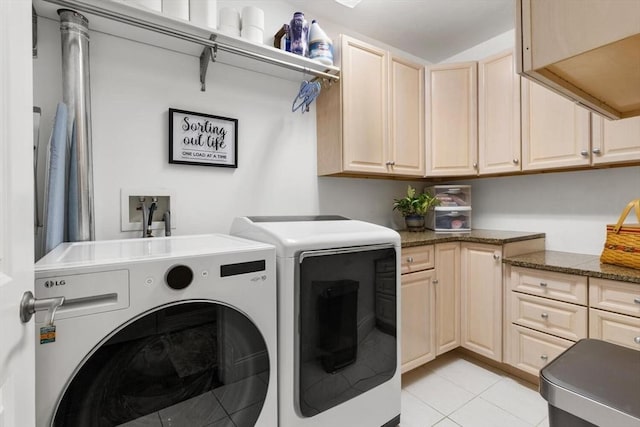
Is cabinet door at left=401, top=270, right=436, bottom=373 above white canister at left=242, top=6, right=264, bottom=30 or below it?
below

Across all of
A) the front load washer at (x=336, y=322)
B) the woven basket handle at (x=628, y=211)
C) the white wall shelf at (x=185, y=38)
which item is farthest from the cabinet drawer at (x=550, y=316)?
the white wall shelf at (x=185, y=38)

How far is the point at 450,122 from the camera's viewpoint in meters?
2.44

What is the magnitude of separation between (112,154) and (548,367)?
180cm

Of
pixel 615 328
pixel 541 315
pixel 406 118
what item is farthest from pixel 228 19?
pixel 615 328

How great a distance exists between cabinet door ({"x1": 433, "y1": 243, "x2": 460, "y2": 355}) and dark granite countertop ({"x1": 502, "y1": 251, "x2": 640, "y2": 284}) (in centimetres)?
34

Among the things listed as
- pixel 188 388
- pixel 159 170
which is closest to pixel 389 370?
pixel 188 388

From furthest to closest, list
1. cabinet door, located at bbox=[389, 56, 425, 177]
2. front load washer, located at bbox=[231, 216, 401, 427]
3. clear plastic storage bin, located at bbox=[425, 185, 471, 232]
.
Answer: clear plastic storage bin, located at bbox=[425, 185, 471, 232], cabinet door, located at bbox=[389, 56, 425, 177], front load washer, located at bbox=[231, 216, 401, 427]

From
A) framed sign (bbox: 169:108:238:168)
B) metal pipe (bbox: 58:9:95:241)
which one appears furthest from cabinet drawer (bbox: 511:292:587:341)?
metal pipe (bbox: 58:9:95:241)

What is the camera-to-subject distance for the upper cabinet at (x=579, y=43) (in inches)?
16.8

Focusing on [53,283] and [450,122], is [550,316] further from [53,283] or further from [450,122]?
[53,283]

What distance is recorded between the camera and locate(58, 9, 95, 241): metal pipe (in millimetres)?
1308

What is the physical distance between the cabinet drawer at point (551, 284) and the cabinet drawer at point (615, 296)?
0.04 meters

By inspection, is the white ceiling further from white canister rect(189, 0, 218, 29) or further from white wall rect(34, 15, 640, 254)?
white canister rect(189, 0, 218, 29)

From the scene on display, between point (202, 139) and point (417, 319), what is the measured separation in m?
1.74
